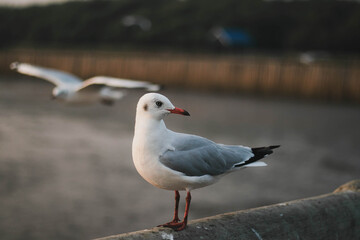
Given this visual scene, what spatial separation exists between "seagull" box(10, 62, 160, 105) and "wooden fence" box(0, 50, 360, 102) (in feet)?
69.0

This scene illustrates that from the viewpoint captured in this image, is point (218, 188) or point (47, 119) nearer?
point (218, 188)

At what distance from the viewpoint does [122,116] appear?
24.9 metres

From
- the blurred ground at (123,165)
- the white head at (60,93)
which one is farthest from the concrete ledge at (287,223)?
the blurred ground at (123,165)

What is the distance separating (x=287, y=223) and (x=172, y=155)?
69cm

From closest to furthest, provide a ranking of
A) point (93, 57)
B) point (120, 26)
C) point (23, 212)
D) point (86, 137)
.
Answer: point (23, 212) < point (86, 137) < point (93, 57) < point (120, 26)

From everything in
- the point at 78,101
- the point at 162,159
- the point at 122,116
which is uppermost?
the point at 162,159

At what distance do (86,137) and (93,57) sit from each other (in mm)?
19446

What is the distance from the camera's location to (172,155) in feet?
9.07

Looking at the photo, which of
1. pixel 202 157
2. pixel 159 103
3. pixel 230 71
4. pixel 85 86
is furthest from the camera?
pixel 230 71

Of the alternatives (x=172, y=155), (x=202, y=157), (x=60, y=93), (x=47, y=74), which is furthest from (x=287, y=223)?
(x=47, y=74)

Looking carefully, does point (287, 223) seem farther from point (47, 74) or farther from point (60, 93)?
point (47, 74)

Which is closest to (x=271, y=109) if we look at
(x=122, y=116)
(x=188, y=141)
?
(x=122, y=116)

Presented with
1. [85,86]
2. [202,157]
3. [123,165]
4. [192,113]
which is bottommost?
[192,113]

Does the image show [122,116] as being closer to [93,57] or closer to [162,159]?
[93,57]
